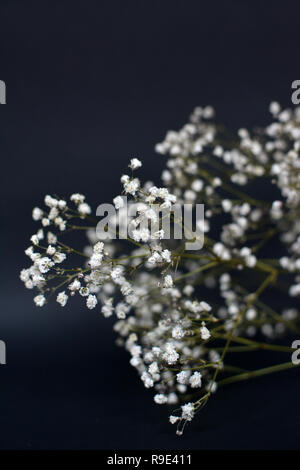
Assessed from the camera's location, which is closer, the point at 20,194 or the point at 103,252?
the point at 103,252

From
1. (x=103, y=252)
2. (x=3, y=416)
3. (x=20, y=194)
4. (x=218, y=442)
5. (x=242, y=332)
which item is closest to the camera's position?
(x=103, y=252)

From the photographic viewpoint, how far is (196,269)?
134cm

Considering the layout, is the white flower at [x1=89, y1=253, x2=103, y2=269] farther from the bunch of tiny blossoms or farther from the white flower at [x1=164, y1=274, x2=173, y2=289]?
the white flower at [x1=164, y1=274, x2=173, y2=289]

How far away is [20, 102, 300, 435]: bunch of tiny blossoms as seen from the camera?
0.92m

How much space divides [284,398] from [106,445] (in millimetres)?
371

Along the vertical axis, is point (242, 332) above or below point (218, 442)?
above

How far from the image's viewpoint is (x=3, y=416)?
1.23 m

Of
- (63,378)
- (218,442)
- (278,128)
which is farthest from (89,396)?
(278,128)

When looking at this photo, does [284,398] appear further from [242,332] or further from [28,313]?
[28,313]
